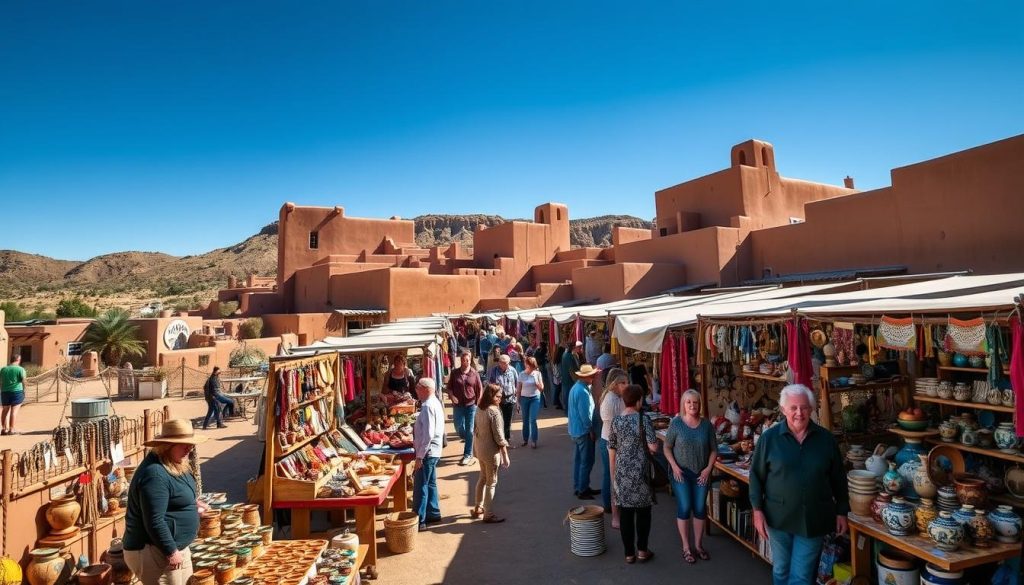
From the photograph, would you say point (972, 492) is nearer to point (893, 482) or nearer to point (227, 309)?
point (893, 482)

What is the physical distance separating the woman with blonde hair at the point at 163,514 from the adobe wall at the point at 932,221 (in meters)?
16.7

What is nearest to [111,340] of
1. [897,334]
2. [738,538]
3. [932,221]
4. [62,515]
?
[62,515]

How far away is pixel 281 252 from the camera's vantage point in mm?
30531

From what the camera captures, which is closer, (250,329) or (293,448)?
(293,448)

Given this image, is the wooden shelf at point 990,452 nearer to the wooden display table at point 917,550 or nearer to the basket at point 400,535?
the wooden display table at point 917,550

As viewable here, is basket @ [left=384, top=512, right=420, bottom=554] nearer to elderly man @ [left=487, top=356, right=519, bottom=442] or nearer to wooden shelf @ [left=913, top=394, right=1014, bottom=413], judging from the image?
elderly man @ [left=487, top=356, right=519, bottom=442]

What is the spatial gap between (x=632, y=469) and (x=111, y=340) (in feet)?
73.4

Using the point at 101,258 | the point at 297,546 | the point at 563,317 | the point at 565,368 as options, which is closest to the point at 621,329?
the point at 565,368

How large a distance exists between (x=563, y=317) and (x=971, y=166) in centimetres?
1087

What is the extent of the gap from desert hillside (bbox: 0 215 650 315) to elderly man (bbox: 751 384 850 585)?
51974 millimetres

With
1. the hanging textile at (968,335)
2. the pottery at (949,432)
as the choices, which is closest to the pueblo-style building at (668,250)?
the pottery at (949,432)

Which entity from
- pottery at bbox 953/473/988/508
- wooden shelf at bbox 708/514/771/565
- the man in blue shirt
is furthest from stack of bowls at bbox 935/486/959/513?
the man in blue shirt

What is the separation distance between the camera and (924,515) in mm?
3867

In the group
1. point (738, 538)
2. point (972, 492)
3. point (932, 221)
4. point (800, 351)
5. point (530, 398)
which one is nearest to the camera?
point (972, 492)
